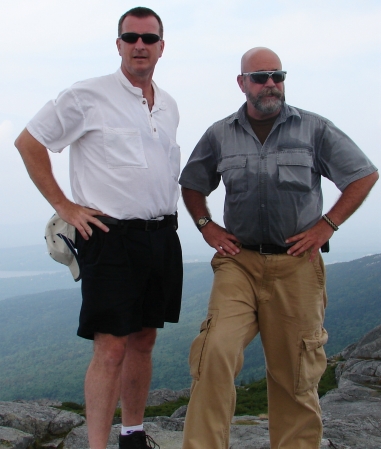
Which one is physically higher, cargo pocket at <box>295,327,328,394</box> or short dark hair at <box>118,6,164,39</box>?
short dark hair at <box>118,6,164,39</box>

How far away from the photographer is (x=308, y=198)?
5977mm

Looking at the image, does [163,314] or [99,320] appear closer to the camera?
[99,320]

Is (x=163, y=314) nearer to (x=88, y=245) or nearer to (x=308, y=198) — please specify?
(x=88, y=245)

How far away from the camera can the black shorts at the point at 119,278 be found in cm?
562

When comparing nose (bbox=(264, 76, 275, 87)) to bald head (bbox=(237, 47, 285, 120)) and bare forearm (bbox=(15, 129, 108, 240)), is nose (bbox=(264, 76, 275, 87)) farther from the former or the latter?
bare forearm (bbox=(15, 129, 108, 240))

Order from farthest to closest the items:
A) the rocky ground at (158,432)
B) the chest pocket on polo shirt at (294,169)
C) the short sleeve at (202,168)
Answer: the rocky ground at (158,432) → the short sleeve at (202,168) → the chest pocket on polo shirt at (294,169)

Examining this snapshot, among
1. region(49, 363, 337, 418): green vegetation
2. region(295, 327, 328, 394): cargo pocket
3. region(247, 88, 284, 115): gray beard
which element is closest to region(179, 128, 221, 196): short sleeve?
region(247, 88, 284, 115): gray beard

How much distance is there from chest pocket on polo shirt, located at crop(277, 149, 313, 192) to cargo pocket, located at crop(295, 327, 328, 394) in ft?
5.36

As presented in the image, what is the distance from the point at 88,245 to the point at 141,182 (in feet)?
2.95

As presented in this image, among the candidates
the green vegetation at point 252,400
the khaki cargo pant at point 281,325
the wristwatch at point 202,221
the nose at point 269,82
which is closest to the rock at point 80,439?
the khaki cargo pant at point 281,325

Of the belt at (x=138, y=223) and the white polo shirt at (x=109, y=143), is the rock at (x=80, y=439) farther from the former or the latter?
the white polo shirt at (x=109, y=143)

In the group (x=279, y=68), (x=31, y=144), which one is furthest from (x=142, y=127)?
(x=279, y=68)

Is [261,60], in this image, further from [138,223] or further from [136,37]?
[138,223]

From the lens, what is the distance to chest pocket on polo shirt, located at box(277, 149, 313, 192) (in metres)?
5.79
